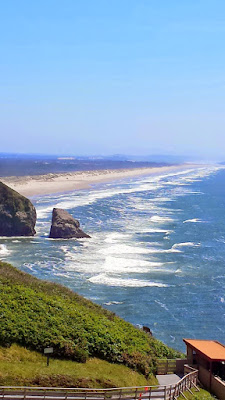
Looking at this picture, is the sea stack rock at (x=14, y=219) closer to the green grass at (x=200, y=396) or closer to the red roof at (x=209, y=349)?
the red roof at (x=209, y=349)

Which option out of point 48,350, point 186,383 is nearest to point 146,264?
point 186,383

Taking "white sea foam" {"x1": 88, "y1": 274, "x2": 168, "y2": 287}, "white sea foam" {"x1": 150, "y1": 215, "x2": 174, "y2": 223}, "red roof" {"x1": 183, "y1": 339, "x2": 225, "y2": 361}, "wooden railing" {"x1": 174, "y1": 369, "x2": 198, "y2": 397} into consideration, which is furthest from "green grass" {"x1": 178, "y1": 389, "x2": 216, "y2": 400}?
"white sea foam" {"x1": 150, "y1": 215, "x2": 174, "y2": 223}

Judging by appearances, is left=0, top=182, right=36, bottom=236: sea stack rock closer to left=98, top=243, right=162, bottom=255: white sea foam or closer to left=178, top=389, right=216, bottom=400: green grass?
left=98, top=243, right=162, bottom=255: white sea foam

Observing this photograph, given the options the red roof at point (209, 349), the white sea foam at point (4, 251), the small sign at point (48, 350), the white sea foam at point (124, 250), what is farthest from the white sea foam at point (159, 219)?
the small sign at point (48, 350)

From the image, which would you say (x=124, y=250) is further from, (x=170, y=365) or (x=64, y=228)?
(x=170, y=365)

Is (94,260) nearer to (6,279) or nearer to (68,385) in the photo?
(6,279)

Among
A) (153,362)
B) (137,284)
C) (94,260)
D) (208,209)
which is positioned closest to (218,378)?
(153,362)
